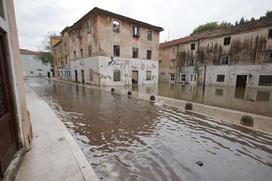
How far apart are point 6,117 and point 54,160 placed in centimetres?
118

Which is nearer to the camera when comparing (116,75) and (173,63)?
(116,75)

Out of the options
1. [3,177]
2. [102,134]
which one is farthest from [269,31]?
[3,177]

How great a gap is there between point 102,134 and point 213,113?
506cm

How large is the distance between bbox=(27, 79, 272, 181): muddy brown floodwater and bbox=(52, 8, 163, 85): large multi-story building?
1194 cm

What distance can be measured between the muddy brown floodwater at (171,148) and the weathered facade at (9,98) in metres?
1.29

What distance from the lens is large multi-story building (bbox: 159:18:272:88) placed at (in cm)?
1611

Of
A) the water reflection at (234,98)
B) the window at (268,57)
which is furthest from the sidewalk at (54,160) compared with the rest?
the window at (268,57)

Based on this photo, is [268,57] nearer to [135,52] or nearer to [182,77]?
[182,77]

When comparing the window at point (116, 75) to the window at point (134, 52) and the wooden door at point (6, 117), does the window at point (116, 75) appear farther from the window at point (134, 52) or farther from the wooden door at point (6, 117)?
the wooden door at point (6, 117)

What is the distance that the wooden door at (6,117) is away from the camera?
7.51 feet

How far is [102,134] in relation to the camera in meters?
4.05

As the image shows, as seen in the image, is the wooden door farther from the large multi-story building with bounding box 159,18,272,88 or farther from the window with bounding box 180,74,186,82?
the window with bounding box 180,74,186,82

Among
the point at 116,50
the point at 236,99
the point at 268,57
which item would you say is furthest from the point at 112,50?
the point at 268,57

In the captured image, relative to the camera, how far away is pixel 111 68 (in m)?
16.7
